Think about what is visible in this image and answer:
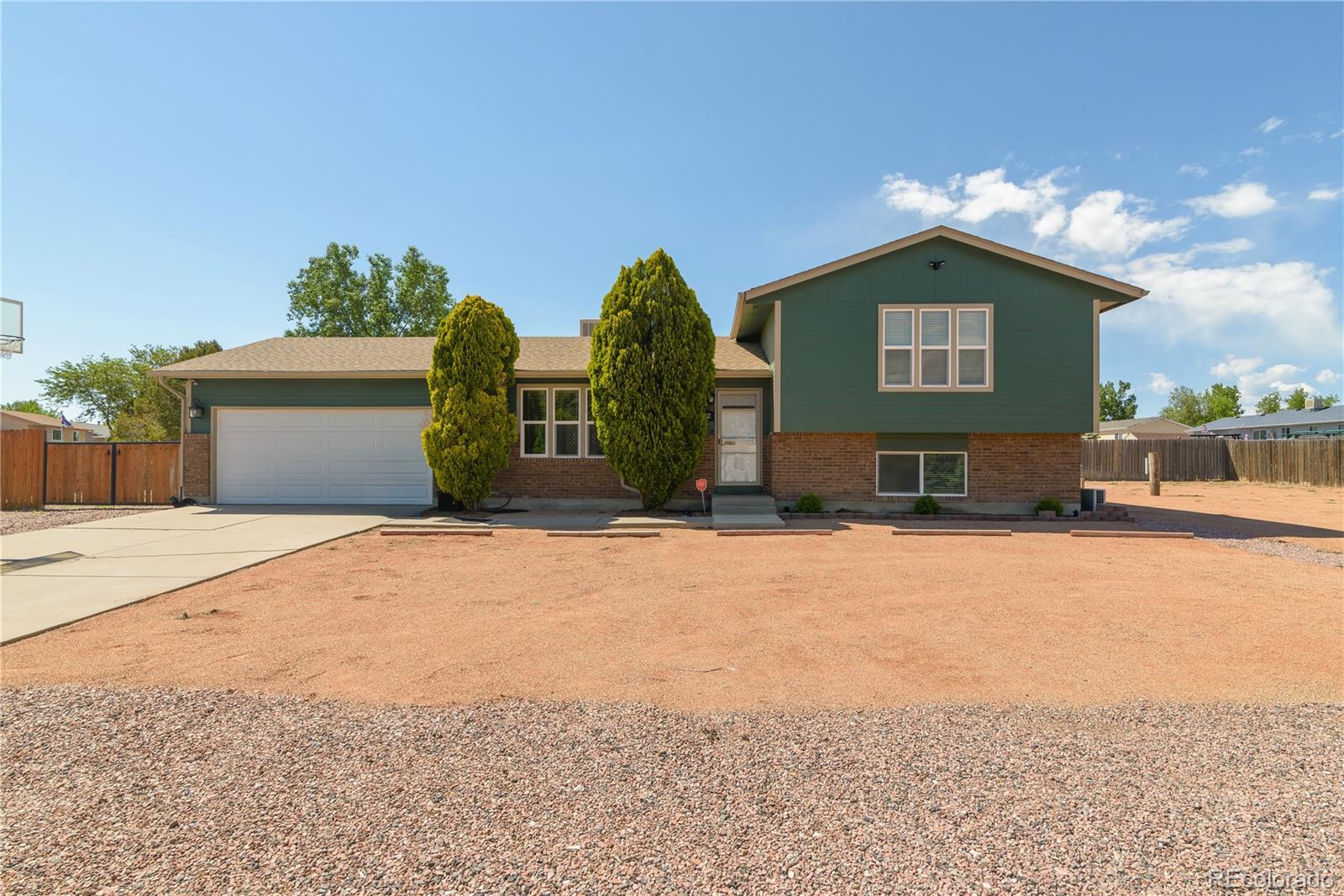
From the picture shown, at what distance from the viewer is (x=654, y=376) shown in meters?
12.1

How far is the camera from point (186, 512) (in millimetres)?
12641

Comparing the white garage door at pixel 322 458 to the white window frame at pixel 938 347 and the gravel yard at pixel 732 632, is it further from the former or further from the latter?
the white window frame at pixel 938 347

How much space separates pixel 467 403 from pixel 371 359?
15.0 feet

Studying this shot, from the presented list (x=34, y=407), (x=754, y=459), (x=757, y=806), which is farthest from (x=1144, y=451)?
(x=34, y=407)

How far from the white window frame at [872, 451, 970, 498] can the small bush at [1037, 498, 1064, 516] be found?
1.40 metres

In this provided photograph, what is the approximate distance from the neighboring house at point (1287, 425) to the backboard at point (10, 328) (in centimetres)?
5395

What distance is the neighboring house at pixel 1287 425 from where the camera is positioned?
4150 cm

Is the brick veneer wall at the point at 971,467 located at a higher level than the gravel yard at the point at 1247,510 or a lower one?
higher

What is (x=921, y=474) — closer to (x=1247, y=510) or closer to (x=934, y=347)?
(x=934, y=347)

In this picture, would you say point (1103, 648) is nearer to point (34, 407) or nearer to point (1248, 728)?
point (1248, 728)

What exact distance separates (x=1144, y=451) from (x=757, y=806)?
30.3 m

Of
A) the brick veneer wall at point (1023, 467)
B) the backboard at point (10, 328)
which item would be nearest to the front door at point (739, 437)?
the brick veneer wall at point (1023, 467)

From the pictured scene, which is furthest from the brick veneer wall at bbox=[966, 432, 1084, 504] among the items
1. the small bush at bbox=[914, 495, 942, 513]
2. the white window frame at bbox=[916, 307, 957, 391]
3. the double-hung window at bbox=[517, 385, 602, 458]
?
the double-hung window at bbox=[517, 385, 602, 458]

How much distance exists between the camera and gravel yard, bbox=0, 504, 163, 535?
1107cm
